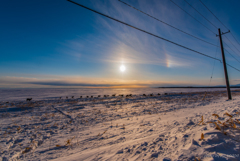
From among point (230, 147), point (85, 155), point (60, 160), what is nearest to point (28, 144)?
point (60, 160)

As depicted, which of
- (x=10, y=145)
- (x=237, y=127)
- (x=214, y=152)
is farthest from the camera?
(x=10, y=145)

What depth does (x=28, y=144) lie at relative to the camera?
4.32 meters

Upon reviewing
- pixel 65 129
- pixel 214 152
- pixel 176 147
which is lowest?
pixel 65 129

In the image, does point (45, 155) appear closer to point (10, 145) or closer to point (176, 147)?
point (10, 145)

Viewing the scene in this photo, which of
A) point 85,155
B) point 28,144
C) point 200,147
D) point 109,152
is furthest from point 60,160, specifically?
point 200,147

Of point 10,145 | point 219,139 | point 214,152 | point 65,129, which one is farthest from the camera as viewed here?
point 65,129

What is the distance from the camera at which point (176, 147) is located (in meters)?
3.21

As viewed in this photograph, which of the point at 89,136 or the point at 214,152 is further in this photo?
the point at 89,136

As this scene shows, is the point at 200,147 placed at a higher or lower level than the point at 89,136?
higher

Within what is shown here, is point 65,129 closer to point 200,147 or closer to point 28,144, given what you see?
point 28,144

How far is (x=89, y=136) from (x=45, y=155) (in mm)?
1790

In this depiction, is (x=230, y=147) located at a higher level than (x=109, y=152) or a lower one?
higher

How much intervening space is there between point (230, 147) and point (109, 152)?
11.2ft

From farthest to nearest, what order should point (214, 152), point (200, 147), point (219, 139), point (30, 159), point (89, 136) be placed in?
point (89, 136)
point (30, 159)
point (219, 139)
point (200, 147)
point (214, 152)
